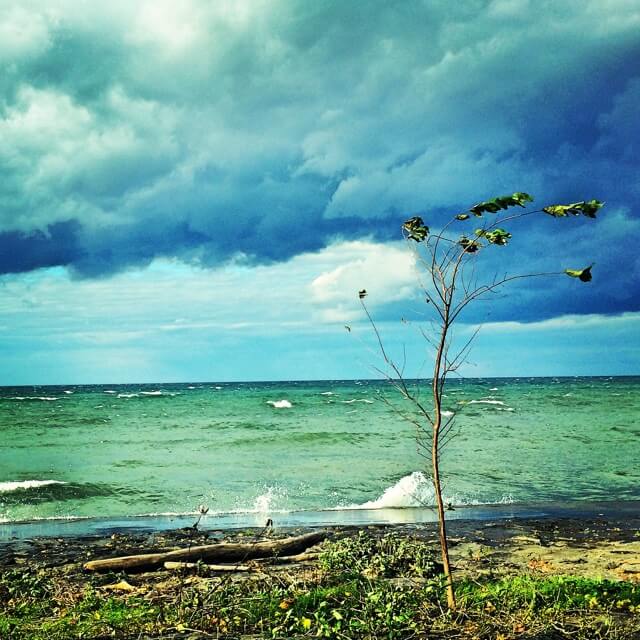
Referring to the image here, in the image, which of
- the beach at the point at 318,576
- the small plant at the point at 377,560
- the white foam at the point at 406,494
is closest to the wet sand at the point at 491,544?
the beach at the point at 318,576

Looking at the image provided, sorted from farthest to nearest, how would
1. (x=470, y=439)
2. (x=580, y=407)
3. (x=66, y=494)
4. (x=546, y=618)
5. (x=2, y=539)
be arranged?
(x=580, y=407) → (x=470, y=439) → (x=66, y=494) → (x=2, y=539) → (x=546, y=618)

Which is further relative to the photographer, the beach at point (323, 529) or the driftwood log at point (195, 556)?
the driftwood log at point (195, 556)

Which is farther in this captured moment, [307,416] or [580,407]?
[580,407]

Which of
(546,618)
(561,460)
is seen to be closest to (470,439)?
(561,460)

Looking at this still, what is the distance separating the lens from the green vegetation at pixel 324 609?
20.5ft

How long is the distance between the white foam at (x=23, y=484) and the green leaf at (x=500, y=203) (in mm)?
16895

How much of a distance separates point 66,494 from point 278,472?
263 inches

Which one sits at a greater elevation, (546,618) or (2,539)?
(546,618)

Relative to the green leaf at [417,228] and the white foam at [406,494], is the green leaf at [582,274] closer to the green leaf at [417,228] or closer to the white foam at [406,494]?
the green leaf at [417,228]

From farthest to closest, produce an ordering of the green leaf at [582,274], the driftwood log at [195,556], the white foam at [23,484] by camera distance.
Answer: the white foam at [23,484], the driftwood log at [195,556], the green leaf at [582,274]

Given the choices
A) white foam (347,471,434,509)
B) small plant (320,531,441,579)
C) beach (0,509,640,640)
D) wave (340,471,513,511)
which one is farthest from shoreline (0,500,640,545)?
small plant (320,531,441,579)

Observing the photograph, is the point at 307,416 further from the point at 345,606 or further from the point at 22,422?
the point at 345,606

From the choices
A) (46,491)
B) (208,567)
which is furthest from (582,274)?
(46,491)

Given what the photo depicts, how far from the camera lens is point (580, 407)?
51812mm
